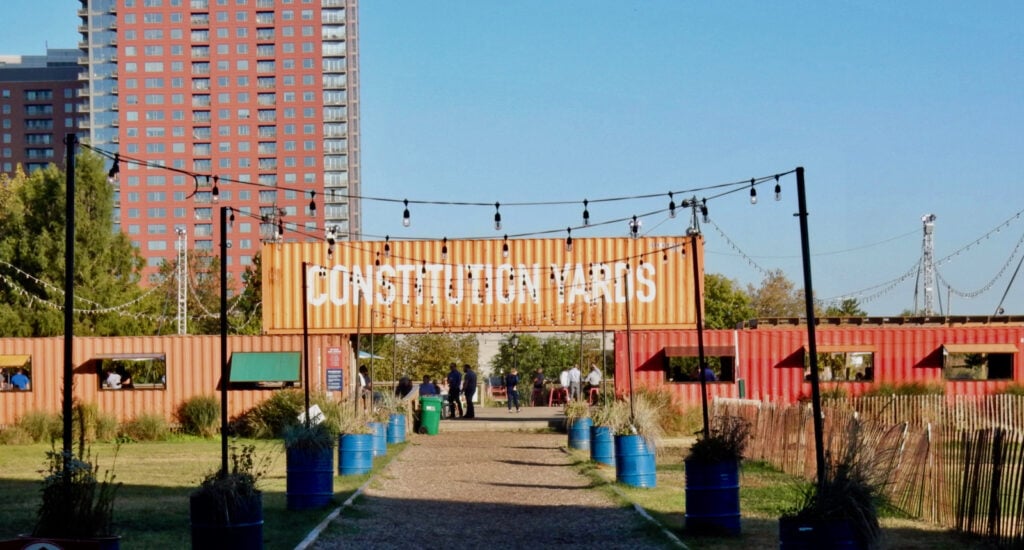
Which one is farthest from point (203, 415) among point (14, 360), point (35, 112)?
point (35, 112)

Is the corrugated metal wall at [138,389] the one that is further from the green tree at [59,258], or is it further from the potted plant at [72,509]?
the potted plant at [72,509]

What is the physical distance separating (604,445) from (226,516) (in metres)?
13.2

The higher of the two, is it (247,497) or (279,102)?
(279,102)

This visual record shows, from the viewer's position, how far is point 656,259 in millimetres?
46031

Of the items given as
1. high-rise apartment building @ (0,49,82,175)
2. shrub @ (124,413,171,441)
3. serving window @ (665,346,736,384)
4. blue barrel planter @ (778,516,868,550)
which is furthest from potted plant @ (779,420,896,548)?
high-rise apartment building @ (0,49,82,175)

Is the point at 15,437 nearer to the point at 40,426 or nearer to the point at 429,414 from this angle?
the point at 40,426

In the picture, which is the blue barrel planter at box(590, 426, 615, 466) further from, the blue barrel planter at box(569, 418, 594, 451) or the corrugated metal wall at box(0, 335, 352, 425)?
the corrugated metal wall at box(0, 335, 352, 425)

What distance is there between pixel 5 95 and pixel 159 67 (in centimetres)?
3127

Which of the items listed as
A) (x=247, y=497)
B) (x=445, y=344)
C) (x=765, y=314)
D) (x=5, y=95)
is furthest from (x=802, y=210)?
(x=5, y=95)

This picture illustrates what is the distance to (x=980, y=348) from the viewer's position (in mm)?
41281

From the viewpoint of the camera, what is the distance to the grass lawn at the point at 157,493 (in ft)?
48.5

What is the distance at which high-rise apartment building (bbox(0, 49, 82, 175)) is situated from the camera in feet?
539

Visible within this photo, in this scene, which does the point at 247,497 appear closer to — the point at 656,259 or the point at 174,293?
the point at 656,259

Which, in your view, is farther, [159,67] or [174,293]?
[159,67]
